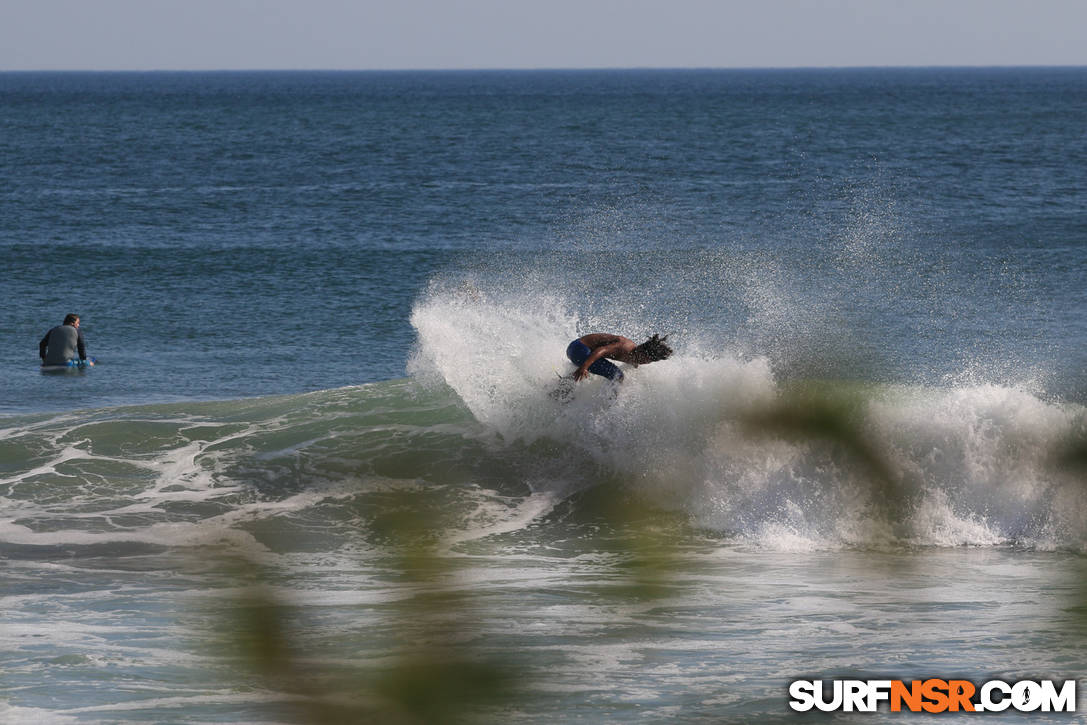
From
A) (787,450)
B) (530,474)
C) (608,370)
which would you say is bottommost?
(530,474)

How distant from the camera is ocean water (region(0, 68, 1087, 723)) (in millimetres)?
6594

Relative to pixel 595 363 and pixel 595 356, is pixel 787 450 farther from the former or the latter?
pixel 595 363

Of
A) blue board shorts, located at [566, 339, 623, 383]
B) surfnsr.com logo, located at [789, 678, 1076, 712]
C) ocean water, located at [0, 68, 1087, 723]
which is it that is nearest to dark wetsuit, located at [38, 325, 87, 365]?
ocean water, located at [0, 68, 1087, 723]

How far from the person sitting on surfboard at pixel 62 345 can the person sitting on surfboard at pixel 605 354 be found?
11.6 meters

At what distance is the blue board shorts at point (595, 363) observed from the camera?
1444 centimetres

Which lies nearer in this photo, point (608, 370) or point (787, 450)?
point (787, 450)

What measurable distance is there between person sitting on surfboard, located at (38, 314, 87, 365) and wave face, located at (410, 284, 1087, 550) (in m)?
9.11

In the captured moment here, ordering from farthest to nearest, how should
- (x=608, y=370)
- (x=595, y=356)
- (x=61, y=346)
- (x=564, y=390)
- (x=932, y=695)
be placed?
(x=61, y=346) < (x=564, y=390) < (x=608, y=370) < (x=595, y=356) < (x=932, y=695)

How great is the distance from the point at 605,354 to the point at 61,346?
39.9 ft

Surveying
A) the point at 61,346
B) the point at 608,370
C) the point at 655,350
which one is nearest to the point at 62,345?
the point at 61,346

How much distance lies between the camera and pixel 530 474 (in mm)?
14664

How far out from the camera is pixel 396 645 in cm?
380

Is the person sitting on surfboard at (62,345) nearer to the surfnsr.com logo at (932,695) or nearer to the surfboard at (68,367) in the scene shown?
the surfboard at (68,367)

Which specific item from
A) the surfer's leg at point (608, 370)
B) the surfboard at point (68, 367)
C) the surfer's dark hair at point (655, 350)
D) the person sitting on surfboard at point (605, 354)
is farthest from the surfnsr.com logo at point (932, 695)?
the surfboard at point (68, 367)
